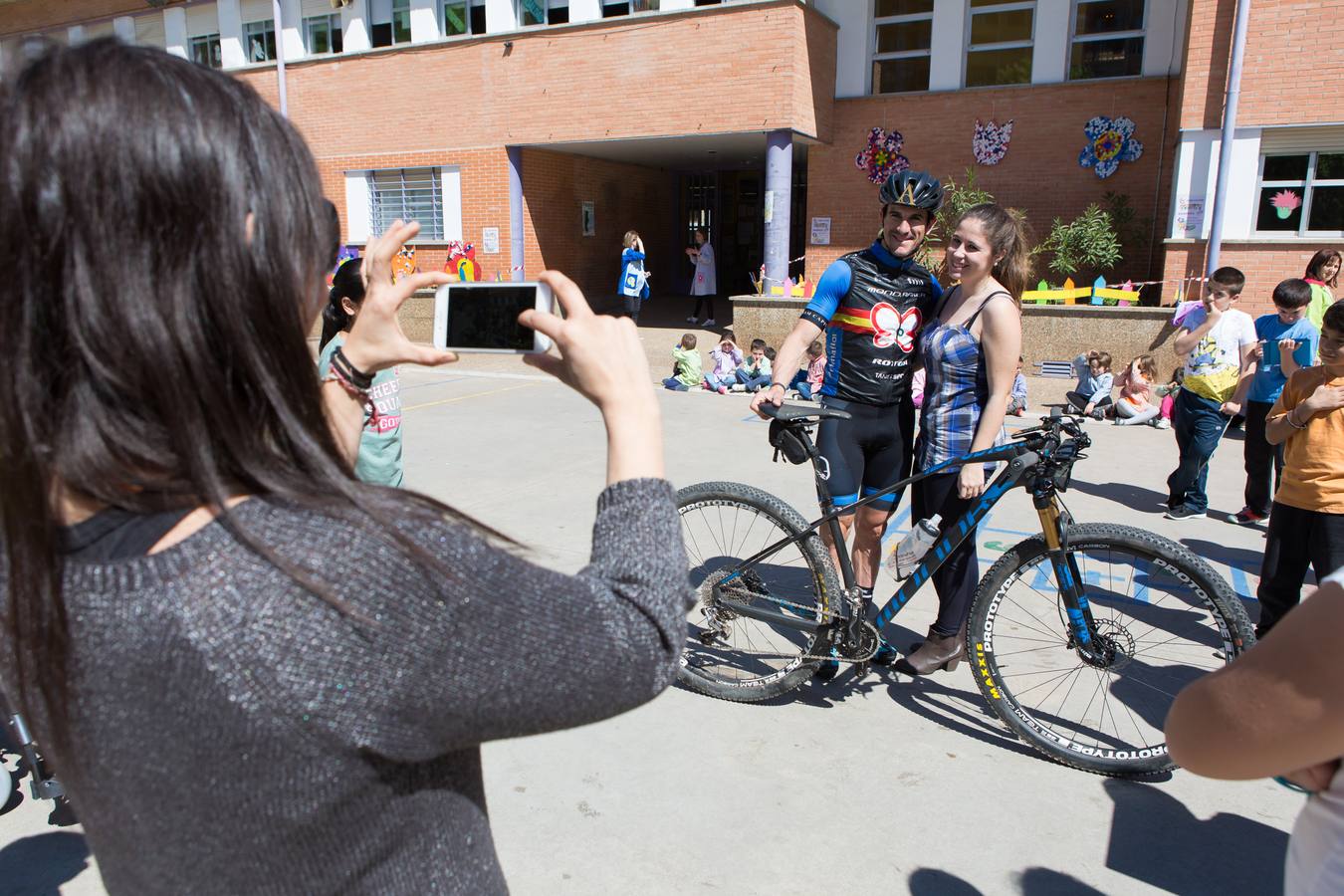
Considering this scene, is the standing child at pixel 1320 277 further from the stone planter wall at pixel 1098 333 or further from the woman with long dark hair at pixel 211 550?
the woman with long dark hair at pixel 211 550

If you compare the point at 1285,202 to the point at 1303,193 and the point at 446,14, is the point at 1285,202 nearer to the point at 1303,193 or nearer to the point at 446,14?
the point at 1303,193

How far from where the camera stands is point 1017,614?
14.7 feet

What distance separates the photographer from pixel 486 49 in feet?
53.6

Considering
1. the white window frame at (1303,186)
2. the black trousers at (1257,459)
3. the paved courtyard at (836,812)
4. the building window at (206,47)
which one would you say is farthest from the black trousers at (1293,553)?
the building window at (206,47)

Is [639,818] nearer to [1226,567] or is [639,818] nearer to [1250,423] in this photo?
[1226,567]

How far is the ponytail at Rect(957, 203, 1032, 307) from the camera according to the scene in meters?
3.54

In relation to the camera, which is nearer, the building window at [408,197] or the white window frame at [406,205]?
the white window frame at [406,205]

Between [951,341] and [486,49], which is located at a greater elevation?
[486,49]

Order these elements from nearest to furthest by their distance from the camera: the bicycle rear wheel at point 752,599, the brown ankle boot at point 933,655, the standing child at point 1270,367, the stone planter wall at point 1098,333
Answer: the bicycle rear wheel at point 752,599 → the brown ankle boot at point 933,655 → the standing child at point 1270,367 → the stone planter wall at point 1098,333

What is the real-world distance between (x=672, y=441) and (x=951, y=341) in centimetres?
489

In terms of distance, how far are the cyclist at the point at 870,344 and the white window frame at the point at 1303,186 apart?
34.4 ft

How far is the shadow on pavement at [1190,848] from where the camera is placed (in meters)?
2.63

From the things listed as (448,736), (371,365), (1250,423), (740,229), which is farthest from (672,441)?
(740,229)

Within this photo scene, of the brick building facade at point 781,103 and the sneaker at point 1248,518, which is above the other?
the brick building facade at point 781,103
